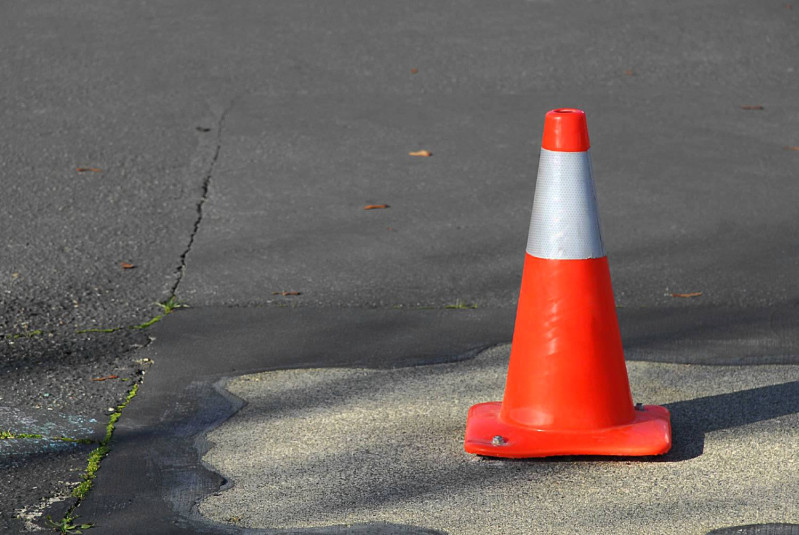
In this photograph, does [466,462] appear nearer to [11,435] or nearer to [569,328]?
[569,328]

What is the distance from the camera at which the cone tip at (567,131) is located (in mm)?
3746

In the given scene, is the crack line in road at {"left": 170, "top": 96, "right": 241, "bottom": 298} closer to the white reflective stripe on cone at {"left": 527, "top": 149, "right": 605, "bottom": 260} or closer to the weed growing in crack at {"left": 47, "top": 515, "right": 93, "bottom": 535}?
the weed growing in crack at {"left": 47, "top": 515, "right": 93, "bottom": 535}

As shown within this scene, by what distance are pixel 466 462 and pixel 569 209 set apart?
3.04 feet

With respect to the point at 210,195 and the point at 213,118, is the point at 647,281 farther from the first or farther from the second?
the point at 213,118

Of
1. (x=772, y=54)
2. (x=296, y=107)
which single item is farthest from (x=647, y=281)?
(x=772, y=54)

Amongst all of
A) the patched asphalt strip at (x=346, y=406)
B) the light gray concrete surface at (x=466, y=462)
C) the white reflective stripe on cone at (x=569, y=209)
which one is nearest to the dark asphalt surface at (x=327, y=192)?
the patched asphalt strip at (x=346, y=406)

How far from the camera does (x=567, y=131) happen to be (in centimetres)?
375

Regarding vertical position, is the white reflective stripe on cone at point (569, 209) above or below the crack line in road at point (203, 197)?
above

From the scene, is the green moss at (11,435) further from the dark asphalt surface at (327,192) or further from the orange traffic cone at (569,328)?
the orange traffic cone at (569,328)

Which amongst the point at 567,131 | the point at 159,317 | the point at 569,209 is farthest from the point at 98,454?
the point at 567,131

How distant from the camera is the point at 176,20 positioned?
34.3 feet

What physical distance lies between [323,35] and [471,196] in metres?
3.93

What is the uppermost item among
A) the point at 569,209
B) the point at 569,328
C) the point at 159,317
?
the point at 569,209

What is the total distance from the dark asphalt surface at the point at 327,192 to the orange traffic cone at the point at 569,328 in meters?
0.84
